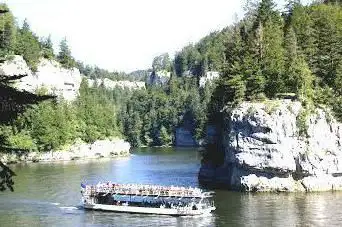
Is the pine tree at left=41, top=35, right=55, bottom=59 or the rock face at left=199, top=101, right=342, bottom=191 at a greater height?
the pine tree at left=41, top=35, right=55, bottom=59

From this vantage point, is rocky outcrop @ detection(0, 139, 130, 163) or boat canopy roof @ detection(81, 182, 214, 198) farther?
rocky outcrop @ detection(0, 139, 130, 163)

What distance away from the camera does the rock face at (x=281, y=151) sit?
75.1 metres

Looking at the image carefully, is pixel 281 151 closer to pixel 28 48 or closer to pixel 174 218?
pixel 174 218

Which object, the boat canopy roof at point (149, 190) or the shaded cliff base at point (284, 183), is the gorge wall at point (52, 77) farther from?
the shaded cliff base at point (284, 183)

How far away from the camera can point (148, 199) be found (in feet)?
221

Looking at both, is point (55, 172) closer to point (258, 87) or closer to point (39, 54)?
point (258, 87)

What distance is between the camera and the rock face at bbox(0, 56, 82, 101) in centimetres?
16088

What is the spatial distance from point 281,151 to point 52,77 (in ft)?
380

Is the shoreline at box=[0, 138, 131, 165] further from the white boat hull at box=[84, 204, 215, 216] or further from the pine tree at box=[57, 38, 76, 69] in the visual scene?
the white boat hull at box=[84, 204, 215, 216]

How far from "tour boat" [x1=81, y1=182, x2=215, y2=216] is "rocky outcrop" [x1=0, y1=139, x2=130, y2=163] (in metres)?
65.0

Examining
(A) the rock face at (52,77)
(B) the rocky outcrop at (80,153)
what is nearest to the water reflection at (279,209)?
(B) the rocky outcrop at (80,153)

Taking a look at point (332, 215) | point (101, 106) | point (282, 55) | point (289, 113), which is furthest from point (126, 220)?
point (101, 106)

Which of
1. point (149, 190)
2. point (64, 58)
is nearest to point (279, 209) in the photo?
point (149, 190)

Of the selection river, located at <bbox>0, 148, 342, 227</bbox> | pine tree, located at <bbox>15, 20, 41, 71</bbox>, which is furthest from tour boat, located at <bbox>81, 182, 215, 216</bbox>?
pine tree, located at <bbox>15, 20, 41, 71</bbox>
